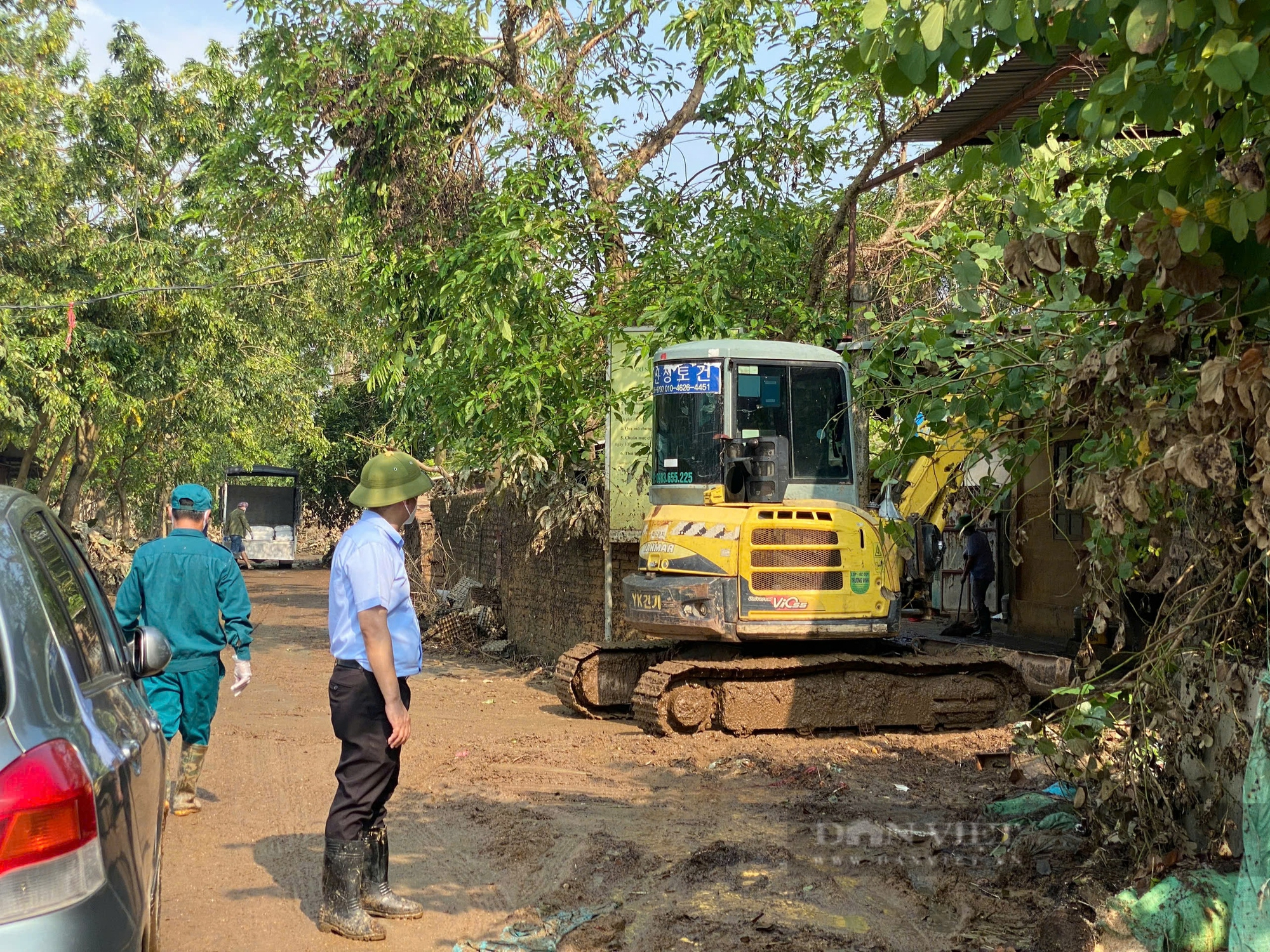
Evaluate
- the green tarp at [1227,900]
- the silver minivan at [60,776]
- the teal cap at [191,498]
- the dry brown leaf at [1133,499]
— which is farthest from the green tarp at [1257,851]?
the teal cap at [191,498]

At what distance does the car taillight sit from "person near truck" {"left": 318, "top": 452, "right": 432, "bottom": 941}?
2339mm

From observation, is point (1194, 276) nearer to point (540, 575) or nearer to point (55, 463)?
point (540, 575)

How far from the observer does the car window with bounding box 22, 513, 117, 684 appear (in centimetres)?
318

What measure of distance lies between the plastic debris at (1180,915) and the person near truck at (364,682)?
108 inches

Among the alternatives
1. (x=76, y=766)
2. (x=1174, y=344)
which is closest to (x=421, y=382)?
(x=1174, y=344)

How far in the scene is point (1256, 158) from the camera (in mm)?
3746

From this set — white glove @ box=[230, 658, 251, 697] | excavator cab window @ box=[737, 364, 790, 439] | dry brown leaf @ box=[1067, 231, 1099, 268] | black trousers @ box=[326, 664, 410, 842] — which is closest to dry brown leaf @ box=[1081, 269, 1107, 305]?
dry brown leaf @ box=[1067, 231, 1099, 268]

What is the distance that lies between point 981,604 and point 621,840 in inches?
399

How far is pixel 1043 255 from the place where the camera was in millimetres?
4203

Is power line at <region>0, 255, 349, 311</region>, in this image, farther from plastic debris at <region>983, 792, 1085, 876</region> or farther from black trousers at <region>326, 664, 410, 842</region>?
plastic debris at <region>983, 792, 1085, 876</region>

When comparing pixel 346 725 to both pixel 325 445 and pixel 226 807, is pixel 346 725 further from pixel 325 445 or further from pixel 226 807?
pixel 325 445

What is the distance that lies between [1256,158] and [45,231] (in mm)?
21139

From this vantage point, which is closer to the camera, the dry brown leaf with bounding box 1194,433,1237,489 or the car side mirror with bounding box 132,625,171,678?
the dry brown leaf with bounding box 1194,433,1237,489

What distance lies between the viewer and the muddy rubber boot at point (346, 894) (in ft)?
16.7
